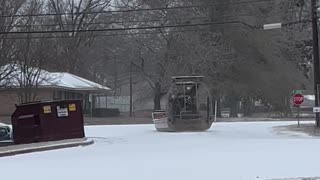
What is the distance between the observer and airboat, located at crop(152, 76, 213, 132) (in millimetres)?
27859

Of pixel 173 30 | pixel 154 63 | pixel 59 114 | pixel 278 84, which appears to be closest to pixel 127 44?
pixel 154 63

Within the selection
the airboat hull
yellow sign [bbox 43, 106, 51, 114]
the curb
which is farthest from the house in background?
the curb

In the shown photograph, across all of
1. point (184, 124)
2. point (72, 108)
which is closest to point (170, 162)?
point (72, 108)

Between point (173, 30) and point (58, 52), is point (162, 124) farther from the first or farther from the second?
point (58, 52)

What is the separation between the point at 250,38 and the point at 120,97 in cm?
4692

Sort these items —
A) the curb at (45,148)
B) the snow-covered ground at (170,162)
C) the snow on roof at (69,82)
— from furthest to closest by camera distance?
1. the snow on roof at (69,82)
2. the curb at (45,148)
3. the snow-covered ground at (170,162)

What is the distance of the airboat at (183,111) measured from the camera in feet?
91.4

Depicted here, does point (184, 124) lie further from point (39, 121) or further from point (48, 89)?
point (48, 89)

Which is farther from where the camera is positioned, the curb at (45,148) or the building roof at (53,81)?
the building roof at (53,81)

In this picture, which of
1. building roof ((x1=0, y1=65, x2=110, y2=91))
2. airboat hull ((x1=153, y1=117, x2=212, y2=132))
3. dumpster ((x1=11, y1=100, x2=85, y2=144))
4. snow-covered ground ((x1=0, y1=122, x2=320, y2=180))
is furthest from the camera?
building roof ((x1=0, y1=65, x2=110, y2=91))

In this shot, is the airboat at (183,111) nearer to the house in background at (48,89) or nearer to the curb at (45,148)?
the curb at (45,148)

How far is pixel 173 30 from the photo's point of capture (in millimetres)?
52562

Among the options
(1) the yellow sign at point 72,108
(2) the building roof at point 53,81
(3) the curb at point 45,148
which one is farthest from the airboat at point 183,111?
(2) the building roof at point 53,81

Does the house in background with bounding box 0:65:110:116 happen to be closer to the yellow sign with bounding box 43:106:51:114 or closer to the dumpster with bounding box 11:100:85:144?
the dumpster with bounding box 11:100:85:144
